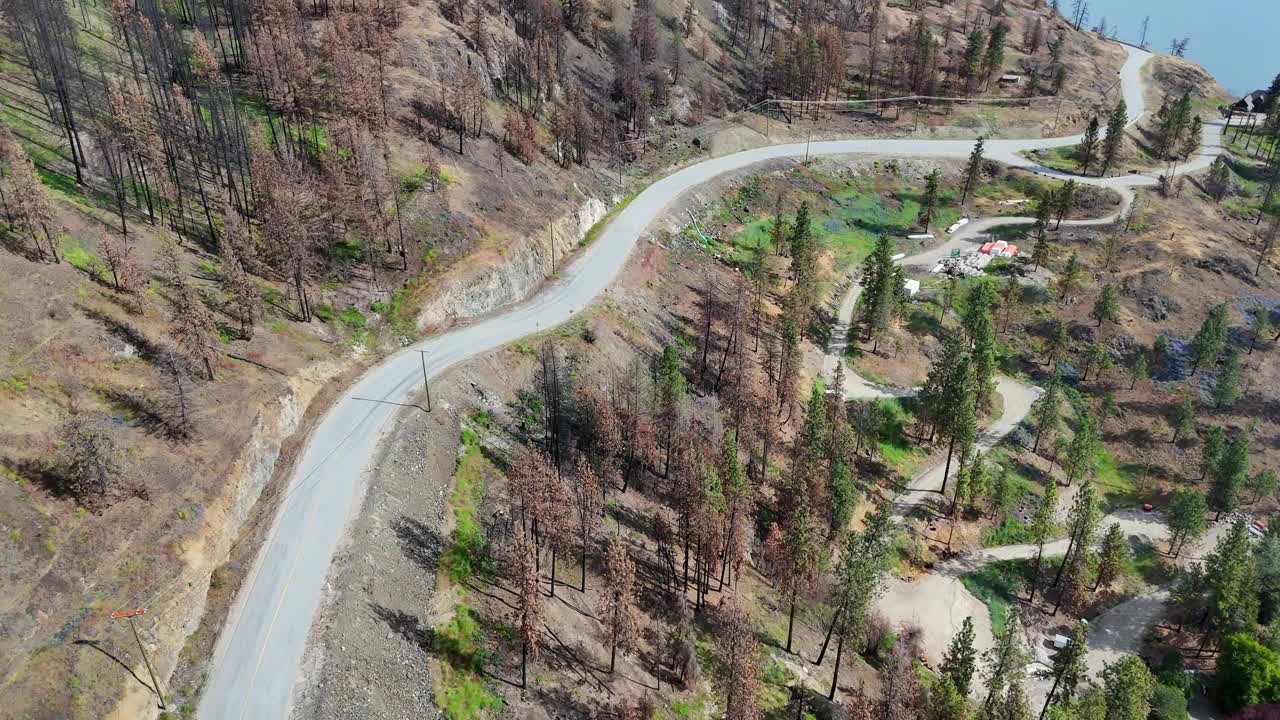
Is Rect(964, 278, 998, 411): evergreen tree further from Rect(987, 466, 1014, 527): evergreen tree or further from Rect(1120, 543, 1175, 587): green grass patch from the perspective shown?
Rect(1120, 543, 1175, 587): green grass patch

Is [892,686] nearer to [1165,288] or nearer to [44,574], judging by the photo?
[44,574]

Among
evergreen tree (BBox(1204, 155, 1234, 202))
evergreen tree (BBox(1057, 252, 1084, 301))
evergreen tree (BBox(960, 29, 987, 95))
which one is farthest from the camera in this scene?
evergreen tree (BBox(960, 29, 987, 95))

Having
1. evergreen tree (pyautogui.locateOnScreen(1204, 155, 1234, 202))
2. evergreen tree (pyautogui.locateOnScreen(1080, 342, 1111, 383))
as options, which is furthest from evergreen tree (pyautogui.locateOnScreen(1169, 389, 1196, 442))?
evergreen tree (pyautogui.locateOnScreen(1204, 155, 1234, 202))

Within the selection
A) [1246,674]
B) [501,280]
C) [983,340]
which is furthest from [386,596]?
[983,340]

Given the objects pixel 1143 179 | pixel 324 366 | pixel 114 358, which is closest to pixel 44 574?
pixel 114 358

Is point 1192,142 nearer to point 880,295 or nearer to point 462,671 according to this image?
point 880,295

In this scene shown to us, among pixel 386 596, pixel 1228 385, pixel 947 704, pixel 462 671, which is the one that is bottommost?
pixel 1228 385
